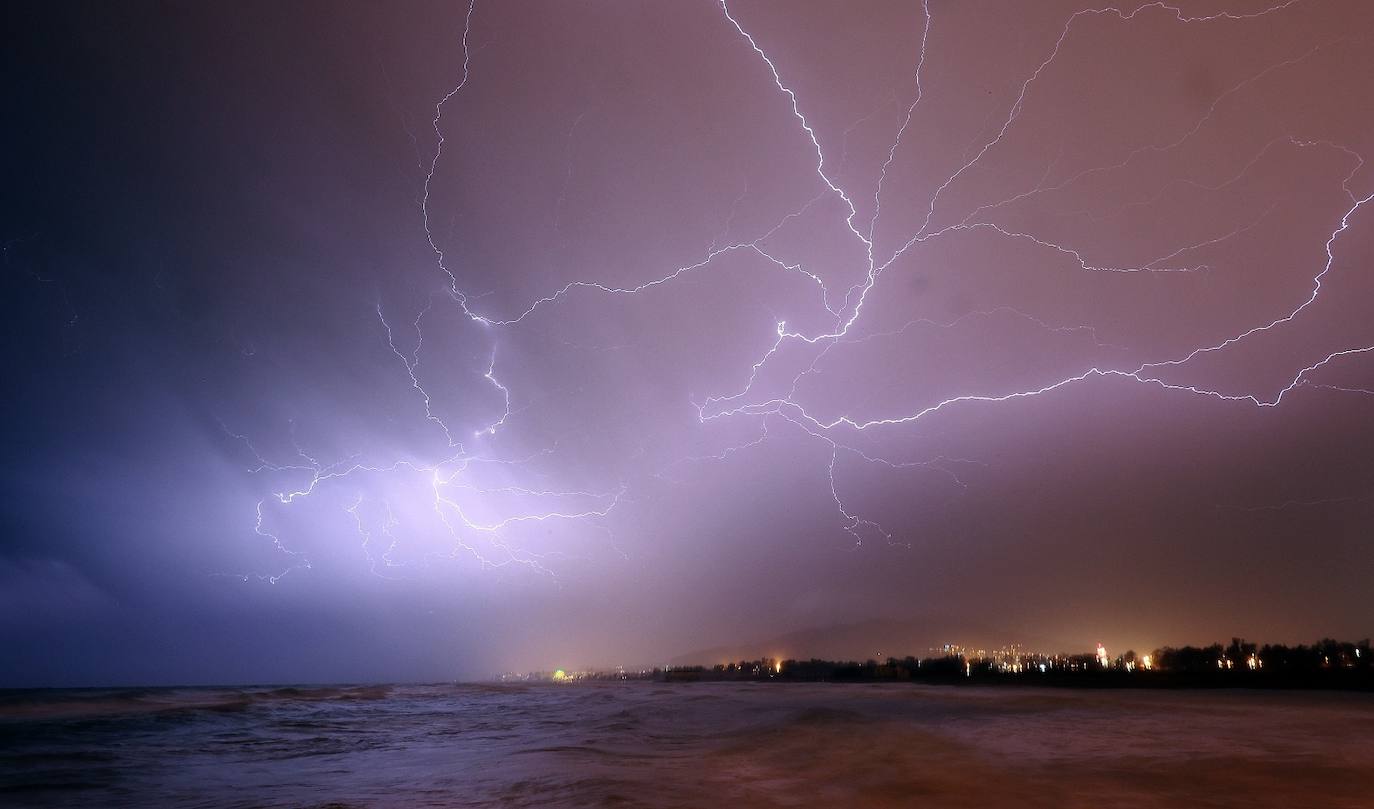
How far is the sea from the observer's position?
6000 millimetres

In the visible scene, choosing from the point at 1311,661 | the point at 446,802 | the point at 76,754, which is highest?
the point at 446,802

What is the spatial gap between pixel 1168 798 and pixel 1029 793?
3.58 ft

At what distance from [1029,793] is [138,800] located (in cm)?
885

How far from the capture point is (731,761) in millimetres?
8086

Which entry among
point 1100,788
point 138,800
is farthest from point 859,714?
point 138,800

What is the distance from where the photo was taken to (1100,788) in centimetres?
604

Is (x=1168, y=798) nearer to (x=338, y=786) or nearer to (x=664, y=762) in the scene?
(x=664, y=762)

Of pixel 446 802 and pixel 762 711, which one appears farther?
pixel 762 711

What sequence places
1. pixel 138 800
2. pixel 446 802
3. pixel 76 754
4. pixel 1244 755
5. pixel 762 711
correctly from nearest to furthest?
pixel 446 802
pixel 138 800
pixel 1244 755
pixel 76 754
pixel 762 711

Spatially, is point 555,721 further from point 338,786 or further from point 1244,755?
point 1244,755

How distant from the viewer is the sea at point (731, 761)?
600 centimetres

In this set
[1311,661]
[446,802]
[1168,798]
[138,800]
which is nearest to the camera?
[1168,798]

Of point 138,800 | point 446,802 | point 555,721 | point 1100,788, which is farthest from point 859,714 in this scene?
point 138,800

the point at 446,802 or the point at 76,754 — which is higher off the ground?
the point at 446,802
